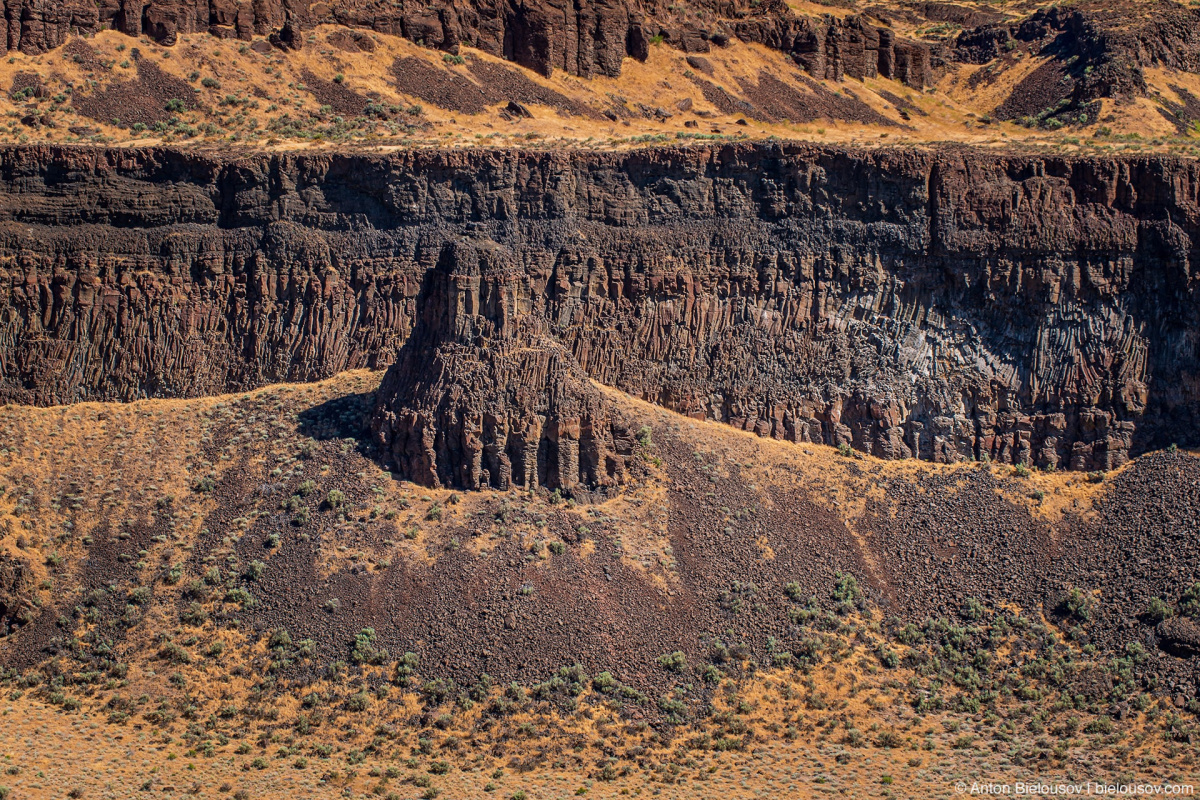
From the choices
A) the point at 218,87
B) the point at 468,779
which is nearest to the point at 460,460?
the point at 468,779

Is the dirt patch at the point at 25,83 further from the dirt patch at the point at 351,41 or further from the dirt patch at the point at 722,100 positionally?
the dirt patch at the point at 722,100

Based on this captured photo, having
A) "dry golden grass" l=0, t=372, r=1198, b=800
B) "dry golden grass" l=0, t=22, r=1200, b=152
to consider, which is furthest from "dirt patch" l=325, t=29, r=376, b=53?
"dry golden grass" l=0, t=372, r=1198, b=800

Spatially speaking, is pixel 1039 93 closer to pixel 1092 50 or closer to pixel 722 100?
pixel 1092 50

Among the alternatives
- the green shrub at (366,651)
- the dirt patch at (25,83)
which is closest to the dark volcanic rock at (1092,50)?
the dirt patch at (25,83)

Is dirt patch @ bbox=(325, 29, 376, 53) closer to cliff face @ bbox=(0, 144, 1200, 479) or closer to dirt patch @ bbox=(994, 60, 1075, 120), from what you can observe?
cliff face @ bbox=(0, 144, 1200, 479)

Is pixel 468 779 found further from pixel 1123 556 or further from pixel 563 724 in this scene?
pixel 1123 556
